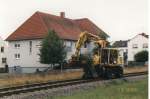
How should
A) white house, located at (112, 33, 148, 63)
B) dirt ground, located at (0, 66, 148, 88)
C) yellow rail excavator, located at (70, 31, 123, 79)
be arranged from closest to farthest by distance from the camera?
→ 1. dirt ground, located at (0, 66, 148, 88)
2. yellow rail excavator, located at (70, 31, 123, 79)
3. white house, located at (112, 33, 148, 63)

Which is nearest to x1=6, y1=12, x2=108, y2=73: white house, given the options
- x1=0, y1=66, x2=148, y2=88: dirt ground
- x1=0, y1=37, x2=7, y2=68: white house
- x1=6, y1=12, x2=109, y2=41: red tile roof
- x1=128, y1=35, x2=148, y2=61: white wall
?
x1=6, y1=12, x2=109, y2=41: red tile roof

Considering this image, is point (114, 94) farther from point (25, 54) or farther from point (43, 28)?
point (25, 54)

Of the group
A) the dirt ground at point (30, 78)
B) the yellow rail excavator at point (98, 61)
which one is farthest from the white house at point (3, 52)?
the yellow rail excavator at point (98, 61)

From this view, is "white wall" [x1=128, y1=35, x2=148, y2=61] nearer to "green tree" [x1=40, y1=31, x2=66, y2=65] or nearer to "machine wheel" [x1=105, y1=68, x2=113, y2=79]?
"green tree" [x1=40, y1=31, x2=66, y2=65]

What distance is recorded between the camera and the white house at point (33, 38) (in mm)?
71500

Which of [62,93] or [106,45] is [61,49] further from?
[62,93]

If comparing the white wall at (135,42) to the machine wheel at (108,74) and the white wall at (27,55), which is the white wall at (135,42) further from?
the machine wheel at (108,74)

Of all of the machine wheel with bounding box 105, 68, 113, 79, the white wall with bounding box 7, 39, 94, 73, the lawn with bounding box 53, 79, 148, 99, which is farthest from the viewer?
the white wall with bounding box 7, 39, 94, 73

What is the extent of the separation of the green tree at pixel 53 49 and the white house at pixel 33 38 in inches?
353

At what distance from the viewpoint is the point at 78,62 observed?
31.0 meters

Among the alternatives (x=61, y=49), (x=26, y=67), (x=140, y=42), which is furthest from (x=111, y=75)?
(x=140, y=42)

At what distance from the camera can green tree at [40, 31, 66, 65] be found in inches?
2296

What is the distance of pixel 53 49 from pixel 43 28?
1529cm

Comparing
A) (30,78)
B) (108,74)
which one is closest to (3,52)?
(30,78)
